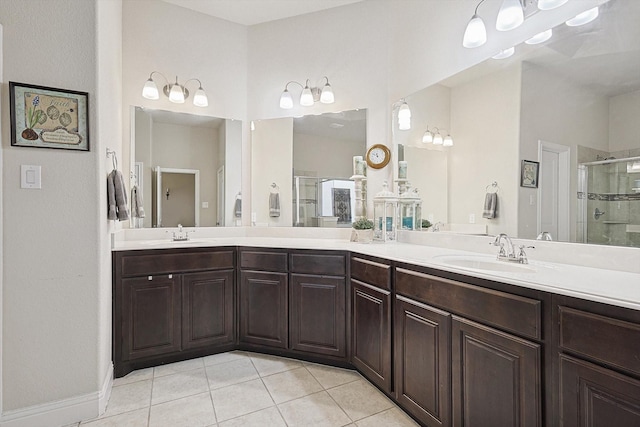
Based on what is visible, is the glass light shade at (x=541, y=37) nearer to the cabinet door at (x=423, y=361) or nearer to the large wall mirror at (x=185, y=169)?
the cabinet door at (x=423, y=361)

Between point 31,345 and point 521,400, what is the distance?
2317 mm

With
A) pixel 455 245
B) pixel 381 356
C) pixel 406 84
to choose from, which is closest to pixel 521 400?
pixel 381 356

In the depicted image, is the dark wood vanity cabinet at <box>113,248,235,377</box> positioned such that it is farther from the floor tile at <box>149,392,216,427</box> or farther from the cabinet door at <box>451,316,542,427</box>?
the cabinet door at <box>451,316,542,427</box>

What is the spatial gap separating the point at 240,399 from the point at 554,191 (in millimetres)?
2112

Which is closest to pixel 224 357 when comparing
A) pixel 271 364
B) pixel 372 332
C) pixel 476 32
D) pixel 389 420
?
pixel 271 364

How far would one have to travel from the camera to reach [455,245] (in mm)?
2258

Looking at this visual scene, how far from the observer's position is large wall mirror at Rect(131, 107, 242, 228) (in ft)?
9.48

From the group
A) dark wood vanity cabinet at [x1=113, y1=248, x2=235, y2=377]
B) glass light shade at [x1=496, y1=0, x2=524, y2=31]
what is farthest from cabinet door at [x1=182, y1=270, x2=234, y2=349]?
glass light shade at [x1=496, y1=0, x2=524, y2=31]

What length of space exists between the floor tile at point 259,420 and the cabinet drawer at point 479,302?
978 millimetres

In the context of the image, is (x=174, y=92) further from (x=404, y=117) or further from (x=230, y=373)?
(x=230, y=373)

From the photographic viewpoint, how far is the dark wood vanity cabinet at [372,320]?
6.39 ft

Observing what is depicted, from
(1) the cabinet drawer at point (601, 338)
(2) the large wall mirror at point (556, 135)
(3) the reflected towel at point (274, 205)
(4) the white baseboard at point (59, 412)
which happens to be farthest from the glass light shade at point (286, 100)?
(1) the cabinet drawer at point (601, 338)

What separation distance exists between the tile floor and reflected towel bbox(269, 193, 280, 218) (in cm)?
129

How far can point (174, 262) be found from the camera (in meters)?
2.43
